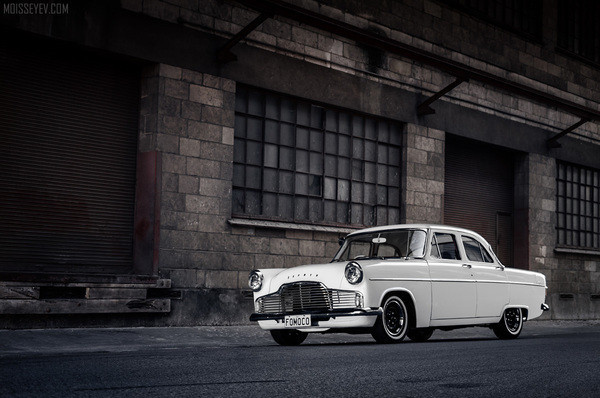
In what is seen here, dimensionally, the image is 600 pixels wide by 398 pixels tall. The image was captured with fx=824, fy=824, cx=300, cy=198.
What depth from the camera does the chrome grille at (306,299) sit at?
9.22m

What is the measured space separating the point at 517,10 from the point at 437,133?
470cm

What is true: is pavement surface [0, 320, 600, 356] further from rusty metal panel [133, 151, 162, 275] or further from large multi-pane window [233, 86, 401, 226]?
large multi-pane window [233, 86, 401, 226]

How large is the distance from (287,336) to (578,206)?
13427 millimetres

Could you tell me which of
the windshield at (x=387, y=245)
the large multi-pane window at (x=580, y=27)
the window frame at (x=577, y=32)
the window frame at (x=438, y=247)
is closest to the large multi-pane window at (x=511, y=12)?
the window frame at (x=577, y=32)

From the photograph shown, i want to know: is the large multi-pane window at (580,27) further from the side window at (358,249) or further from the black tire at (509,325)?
the side window at (358,249)

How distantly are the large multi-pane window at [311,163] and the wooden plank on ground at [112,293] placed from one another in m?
2.48

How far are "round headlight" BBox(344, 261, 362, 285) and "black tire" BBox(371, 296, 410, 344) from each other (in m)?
0.54

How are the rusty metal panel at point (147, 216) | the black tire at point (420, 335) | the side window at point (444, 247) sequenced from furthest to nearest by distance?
the rusty metal panel at point (147, 216) < the black tire at point (420, 335) < the side window at point (444, 247)

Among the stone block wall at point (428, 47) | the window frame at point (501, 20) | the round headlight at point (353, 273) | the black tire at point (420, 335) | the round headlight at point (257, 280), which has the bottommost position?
the black tire at point (420, 335)

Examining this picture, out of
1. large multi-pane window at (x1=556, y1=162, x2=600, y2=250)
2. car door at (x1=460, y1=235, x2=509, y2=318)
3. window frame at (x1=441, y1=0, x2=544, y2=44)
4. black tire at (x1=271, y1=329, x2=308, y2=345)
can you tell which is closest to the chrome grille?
black tire at (x1=271, y1=329, x2=308, y2=345)

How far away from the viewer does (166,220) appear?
12297 millimetres

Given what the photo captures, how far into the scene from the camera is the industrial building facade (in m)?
11.5

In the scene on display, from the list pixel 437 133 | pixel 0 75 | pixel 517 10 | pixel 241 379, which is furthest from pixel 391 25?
pixel 241 379

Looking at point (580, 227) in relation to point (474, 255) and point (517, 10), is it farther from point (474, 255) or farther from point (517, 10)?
point (474, 255)
